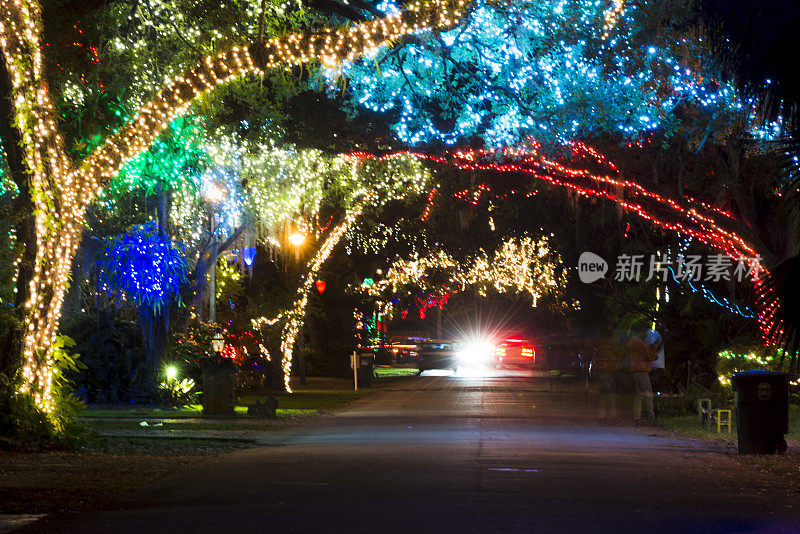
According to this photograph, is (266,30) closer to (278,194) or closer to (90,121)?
(90,121)

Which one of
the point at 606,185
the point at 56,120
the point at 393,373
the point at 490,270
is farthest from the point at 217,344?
the point at 393,373

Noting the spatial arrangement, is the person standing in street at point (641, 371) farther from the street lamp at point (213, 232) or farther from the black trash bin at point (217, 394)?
the street lamp at point (213, 232)

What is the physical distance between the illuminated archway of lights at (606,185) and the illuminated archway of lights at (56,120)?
862cm

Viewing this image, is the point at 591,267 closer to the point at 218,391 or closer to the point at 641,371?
the point at 641,371

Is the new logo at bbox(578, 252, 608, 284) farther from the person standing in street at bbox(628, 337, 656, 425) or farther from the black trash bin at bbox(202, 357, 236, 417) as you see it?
the black trash bin at bbox(202, 357, 236, 417)

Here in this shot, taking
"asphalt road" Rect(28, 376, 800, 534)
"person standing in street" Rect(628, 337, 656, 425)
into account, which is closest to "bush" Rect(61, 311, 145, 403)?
"asphalt road" Rect(28, 376, 800, 534)

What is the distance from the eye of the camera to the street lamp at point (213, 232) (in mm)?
24797

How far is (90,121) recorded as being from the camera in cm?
1595

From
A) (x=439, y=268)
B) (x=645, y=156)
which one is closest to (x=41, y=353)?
(x=645, y=156)

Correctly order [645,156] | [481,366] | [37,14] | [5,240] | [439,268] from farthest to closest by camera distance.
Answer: [481,366]
[439,268]
[645,156]
[5,240]
[37,14]

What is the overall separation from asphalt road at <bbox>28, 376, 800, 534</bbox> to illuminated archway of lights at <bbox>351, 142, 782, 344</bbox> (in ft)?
21.7

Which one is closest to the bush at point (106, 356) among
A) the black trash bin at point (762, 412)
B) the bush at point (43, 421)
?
the bush at point (43, 421)

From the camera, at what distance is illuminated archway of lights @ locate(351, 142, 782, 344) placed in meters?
22.1

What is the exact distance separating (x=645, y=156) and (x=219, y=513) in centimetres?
1604
